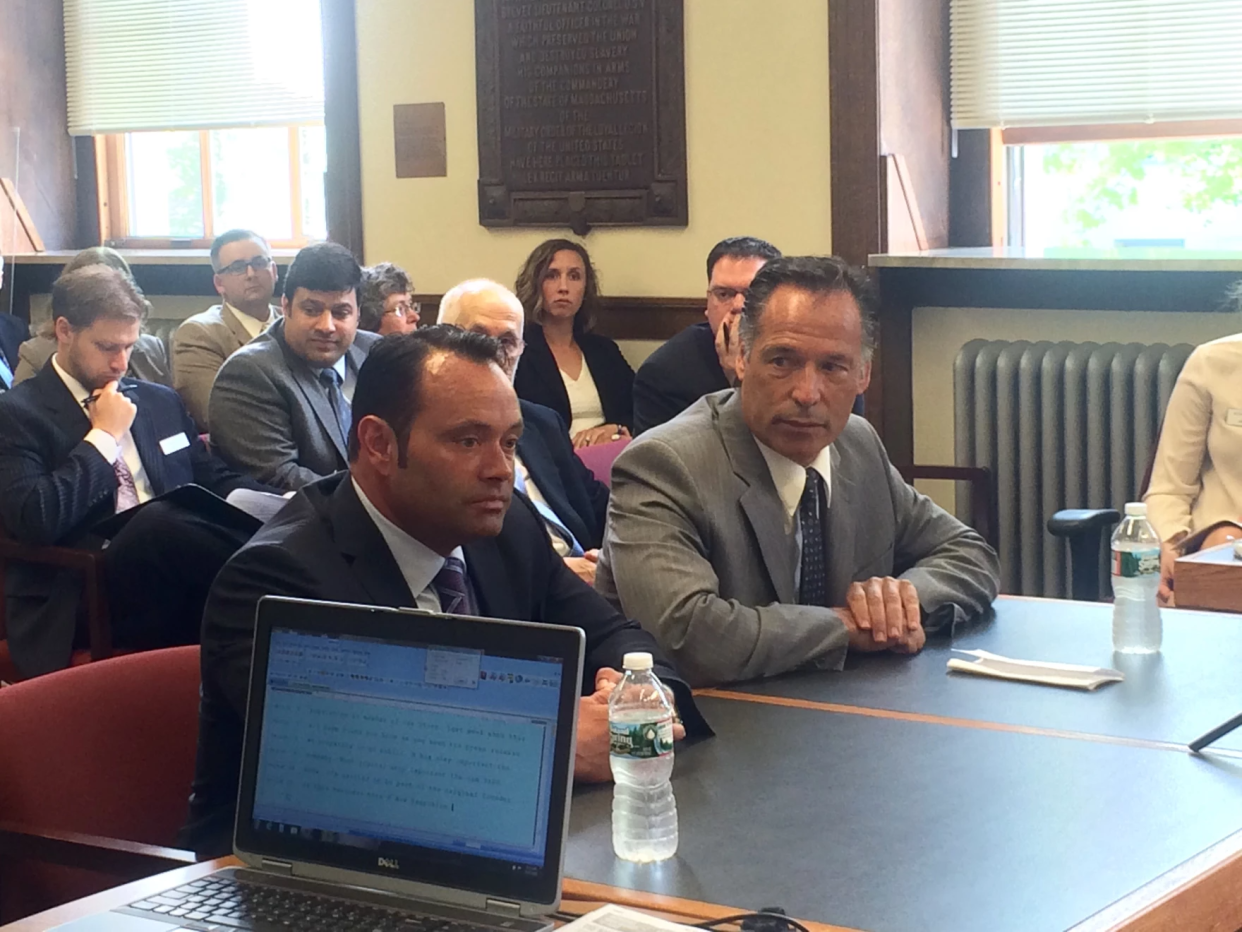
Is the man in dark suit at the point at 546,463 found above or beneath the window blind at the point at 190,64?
beneath

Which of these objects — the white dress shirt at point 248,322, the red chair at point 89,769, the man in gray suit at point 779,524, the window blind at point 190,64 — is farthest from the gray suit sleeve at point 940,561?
the window blind at point 190,64

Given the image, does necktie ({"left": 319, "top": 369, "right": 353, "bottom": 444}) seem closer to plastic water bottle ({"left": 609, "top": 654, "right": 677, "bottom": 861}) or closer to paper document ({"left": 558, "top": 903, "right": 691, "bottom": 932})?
plastic water bottle ({"left": 609, "top": 654, "right": 677, "bottom": 861})

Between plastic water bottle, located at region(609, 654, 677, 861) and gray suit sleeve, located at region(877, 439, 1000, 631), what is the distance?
90 cm

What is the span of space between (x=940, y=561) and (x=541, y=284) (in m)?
2.82

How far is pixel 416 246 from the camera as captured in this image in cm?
570

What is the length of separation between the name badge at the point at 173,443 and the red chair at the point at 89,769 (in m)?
2.03

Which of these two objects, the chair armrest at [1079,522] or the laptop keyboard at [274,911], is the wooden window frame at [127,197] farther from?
the laptop keyboard at [274,911]

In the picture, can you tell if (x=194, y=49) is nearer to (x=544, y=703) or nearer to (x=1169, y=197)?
(x=1169, y=197)

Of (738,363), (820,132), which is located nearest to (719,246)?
(820,132)

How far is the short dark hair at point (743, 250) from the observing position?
4.64m

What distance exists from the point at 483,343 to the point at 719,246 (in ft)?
8.70

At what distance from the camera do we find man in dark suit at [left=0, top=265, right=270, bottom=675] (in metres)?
3.15

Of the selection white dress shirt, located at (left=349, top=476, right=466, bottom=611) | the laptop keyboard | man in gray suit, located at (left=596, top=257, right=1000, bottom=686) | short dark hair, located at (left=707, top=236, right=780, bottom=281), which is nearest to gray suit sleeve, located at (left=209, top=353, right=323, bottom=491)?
short dark hair, located at (left=707, top=236, right=780, bottom=281)

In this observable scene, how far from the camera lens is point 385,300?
519 centimetres
